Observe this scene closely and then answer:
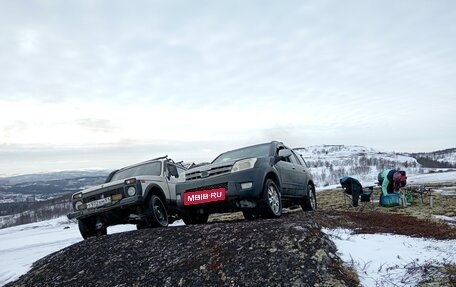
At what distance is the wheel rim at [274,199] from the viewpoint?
7.79m

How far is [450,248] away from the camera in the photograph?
5.16 meters

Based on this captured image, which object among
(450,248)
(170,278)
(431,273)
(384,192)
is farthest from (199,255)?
(384,192)

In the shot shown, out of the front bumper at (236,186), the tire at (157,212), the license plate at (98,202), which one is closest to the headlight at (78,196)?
the license plate at (98,202)

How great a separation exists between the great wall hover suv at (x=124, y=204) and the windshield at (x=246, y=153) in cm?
117

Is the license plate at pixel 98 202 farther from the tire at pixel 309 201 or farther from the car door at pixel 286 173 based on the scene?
the tire at pixel 309 201

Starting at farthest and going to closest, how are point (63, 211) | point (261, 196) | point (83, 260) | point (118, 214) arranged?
point (63, 211), point (118, 214), point (261, 196), point (83, 260)

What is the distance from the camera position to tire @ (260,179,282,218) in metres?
7.52

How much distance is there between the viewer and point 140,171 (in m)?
10.3

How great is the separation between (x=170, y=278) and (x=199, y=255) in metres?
0.55

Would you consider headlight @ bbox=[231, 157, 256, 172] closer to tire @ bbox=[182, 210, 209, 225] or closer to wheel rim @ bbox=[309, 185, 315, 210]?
tire @ bbox=[182, 210, 209, 225]

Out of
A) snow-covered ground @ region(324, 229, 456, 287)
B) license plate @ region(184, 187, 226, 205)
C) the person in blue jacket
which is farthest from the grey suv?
the person in blue jacket

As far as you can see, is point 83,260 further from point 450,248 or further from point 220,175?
point 450,248

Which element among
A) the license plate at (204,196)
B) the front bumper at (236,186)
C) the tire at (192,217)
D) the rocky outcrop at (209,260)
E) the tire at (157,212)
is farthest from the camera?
the tire at (157,212)

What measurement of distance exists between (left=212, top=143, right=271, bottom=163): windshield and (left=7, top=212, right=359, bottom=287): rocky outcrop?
2563 millimetres
